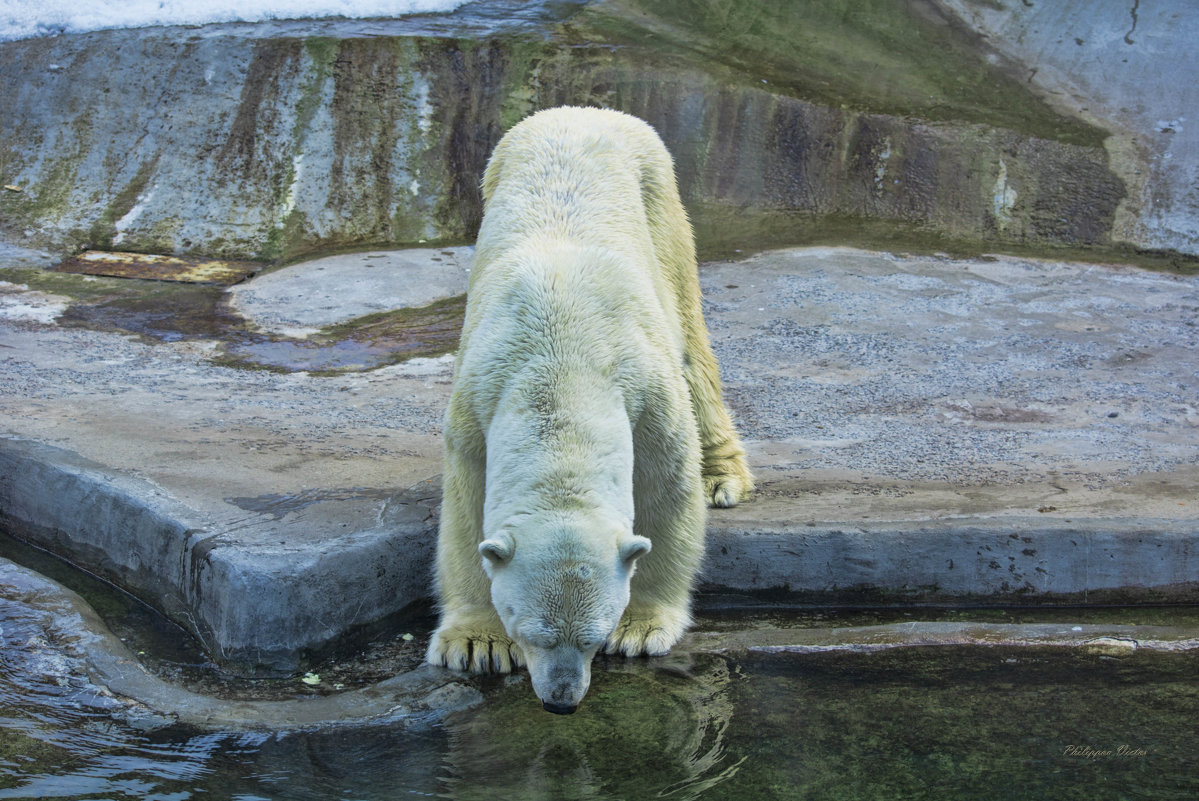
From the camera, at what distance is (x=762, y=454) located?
452 centimetres

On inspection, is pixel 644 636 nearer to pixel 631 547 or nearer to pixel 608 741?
pixel 608 741

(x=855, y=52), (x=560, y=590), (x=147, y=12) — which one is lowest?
(x=560, y=590)

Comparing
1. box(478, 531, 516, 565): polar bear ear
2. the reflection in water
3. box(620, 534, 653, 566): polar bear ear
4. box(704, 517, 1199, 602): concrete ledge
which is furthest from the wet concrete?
box(620, 534, 653, 566): polar bear ear

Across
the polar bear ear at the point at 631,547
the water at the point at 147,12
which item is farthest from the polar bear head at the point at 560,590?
the water at the point at 147,12

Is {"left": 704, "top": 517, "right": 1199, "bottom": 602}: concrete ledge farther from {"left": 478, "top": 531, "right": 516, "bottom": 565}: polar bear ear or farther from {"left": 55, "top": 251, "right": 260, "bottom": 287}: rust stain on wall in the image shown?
{"left": 55, "top": 251, "right": 260, "bottom": 287}: rust stain on wall

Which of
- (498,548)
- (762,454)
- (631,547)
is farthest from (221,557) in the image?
(762,454)

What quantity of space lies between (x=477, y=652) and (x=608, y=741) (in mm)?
481

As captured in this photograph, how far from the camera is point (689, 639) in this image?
3.29 meters

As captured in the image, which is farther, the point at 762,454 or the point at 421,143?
the point at 421,143

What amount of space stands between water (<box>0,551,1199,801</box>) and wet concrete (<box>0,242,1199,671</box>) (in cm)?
42

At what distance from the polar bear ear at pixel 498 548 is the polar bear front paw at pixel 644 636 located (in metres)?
0.67

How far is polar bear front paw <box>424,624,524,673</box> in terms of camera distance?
10.0 feet

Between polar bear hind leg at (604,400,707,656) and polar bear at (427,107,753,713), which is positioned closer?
polar bear at (427,107,753,713)

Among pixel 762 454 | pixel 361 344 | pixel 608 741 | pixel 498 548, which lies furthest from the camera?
pixel 361 344
